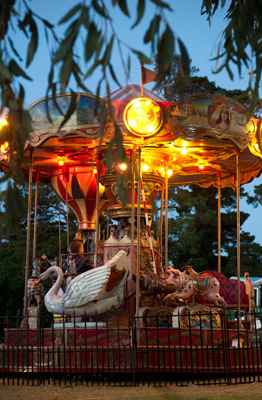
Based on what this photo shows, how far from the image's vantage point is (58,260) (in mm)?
14539

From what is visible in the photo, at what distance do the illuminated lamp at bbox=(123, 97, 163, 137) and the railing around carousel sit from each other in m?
2.93

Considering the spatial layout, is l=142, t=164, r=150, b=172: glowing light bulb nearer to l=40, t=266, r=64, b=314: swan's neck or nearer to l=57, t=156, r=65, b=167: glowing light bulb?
l=57, t=156, r=65, b=167: glowing light bulb

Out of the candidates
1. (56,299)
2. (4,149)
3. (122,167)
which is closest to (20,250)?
(56,299)

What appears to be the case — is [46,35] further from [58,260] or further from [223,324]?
[58,260]

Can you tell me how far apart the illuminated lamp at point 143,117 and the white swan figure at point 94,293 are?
2.23 metres

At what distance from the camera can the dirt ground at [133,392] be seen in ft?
27.8

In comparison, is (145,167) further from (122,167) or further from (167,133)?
(122,167)

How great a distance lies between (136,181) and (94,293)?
2.39 m

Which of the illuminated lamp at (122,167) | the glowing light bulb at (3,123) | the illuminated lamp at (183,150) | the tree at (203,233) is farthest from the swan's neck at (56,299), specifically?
the tree at (203,233)

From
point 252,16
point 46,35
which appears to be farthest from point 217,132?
point 46,35

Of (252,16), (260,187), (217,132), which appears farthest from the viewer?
(260,187)

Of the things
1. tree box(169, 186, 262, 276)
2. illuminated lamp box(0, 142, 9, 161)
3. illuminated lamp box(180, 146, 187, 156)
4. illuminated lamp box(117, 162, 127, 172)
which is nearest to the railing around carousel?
illuminated lamp box(0, 142, 9, 161)

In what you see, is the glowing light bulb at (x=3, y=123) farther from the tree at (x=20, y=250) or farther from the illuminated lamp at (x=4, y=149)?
the tree at (x=20, y=250)

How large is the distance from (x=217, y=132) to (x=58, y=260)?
475cm
